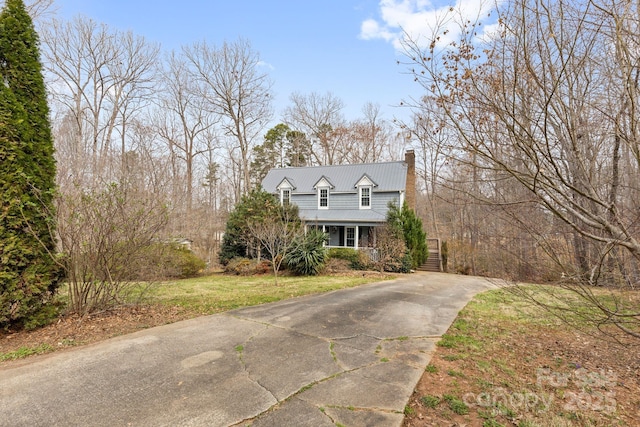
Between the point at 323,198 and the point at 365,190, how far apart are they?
10.5 ft

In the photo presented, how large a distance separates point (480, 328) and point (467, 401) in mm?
3275

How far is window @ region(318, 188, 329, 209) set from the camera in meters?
21.7

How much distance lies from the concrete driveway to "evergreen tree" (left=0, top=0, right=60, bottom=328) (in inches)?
64.6

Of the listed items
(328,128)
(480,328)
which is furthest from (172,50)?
(480,328)

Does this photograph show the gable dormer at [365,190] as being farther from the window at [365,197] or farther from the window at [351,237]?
the window at [351,237]

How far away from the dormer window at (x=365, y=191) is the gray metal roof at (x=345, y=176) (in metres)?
0.37

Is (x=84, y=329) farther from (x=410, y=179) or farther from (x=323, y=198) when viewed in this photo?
(x=410, y=179)

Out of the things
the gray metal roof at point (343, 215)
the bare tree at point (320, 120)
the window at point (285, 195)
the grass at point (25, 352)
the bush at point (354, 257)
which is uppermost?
the bare tree at point (320, 120)

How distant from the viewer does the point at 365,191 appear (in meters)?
20.5

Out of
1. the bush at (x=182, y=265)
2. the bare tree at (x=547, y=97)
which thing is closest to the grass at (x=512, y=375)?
the bare tree at (x=547, y=97)

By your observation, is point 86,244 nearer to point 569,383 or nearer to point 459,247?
point 569,383

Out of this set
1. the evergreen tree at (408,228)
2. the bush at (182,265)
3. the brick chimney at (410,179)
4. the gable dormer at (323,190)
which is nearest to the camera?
the bush at (182,265)

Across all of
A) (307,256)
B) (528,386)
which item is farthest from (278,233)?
(528,386)

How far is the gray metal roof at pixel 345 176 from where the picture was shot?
1988 cm
